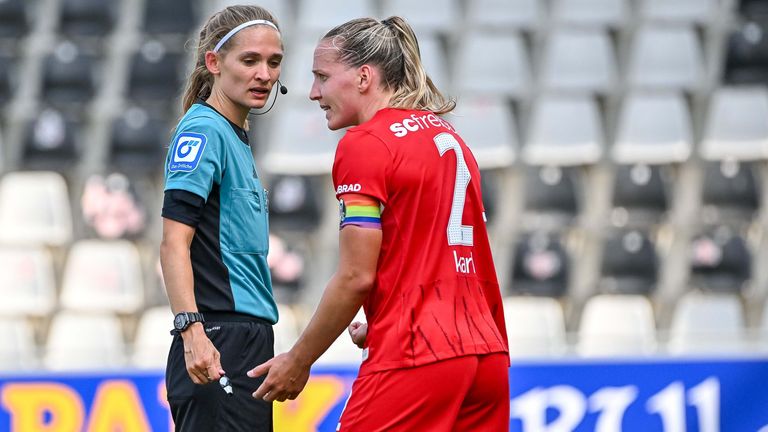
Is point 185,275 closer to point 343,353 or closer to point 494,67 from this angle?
point 343,353

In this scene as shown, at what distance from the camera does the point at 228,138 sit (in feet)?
9.32

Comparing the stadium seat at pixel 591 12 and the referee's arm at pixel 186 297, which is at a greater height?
the stadium seat at pixel 591 12

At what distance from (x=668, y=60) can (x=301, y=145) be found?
7.91 feet

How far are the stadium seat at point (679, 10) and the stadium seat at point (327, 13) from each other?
1.82m

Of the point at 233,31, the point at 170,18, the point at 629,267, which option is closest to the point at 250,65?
the point at 233,31

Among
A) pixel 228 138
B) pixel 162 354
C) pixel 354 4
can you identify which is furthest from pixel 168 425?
pixel 354 4

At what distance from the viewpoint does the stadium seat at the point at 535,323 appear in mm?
6844

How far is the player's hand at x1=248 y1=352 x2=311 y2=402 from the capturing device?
8.69ft

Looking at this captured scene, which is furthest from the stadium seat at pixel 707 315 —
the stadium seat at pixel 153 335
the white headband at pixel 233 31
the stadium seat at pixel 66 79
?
the white headband at pixel 233 31

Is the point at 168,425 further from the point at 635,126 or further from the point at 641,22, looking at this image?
the point at 641,22

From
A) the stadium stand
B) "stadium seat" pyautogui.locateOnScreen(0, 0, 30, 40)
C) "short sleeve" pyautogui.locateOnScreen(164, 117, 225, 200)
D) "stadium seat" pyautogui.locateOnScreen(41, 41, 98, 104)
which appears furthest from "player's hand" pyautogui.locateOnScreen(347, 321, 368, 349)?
"stadium seat" pyautogui.locateOnScreen(0, 0, 30, 40)

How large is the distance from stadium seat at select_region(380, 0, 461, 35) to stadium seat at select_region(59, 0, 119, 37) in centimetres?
192

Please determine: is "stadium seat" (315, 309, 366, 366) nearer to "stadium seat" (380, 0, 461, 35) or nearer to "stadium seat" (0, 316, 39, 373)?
"stadium seat" (0, 316, 39, 373)

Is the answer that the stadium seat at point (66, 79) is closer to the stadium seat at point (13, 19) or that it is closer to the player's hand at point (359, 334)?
the stadium seat at point (13, 19)
